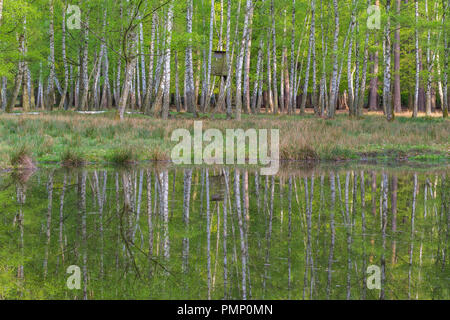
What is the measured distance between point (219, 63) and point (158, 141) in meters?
9.99

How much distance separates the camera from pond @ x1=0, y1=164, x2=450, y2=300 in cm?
425

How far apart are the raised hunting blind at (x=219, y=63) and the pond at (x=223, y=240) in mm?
15807

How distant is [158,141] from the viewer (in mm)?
16750

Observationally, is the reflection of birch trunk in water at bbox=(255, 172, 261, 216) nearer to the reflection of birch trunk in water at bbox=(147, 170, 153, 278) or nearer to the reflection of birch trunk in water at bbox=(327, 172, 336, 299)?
the reflection of birch trunk in water at bbox=(327, 172, 336, 299)

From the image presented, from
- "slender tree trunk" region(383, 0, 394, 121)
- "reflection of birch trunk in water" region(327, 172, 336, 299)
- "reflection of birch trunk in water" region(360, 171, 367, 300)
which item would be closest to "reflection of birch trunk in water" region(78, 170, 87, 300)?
"reflection of birch trunk in water" region(327, 172, 336, 299)

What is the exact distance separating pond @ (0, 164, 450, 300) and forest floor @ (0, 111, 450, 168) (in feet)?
13.1

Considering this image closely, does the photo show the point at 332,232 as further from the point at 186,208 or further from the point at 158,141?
the point at 158,141

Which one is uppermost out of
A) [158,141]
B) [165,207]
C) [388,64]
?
[388,64]

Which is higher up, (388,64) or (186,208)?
(388,64)

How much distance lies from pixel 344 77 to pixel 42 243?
37.5 meters

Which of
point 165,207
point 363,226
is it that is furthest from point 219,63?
point 363,226

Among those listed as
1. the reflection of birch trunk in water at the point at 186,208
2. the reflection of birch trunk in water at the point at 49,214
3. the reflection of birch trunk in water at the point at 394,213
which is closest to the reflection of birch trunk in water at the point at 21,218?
the reflection of birch trunk in water at the point at 49,214

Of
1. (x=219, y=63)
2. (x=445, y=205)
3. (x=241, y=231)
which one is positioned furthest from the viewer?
(x=219, y=63)
